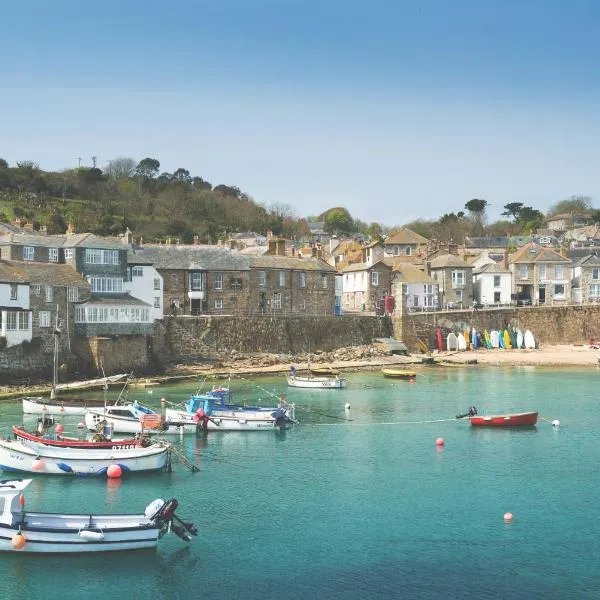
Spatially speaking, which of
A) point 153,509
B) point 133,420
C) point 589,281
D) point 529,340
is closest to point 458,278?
point 529,340

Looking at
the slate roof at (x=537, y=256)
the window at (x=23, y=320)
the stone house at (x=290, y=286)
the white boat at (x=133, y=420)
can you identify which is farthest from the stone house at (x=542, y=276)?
the white boat at (x=133, y=420)

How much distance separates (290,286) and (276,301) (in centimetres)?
221

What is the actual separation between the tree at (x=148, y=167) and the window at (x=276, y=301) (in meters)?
77.9

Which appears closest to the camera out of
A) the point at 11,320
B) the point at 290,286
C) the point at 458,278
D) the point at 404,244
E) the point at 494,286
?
the point at 11,320

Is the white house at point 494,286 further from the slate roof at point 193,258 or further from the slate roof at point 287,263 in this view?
the slate roof at point 193,258

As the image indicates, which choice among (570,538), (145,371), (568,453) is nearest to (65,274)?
(145,371)

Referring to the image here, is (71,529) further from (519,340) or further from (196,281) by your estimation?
(519,340)

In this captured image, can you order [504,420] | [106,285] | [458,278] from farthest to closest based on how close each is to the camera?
1. [458,278]
2. [106,285]
3. [504,420]

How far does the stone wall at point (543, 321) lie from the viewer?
87.4 metres

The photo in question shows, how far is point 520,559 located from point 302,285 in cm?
5738

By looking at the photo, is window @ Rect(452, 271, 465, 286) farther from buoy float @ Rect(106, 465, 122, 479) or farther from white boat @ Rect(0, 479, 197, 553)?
white boat @ Rect(0, 479, 197, 553)

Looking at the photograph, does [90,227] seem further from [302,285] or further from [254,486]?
[254,486]

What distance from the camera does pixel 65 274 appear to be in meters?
60.0

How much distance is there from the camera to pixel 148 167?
503 feet
